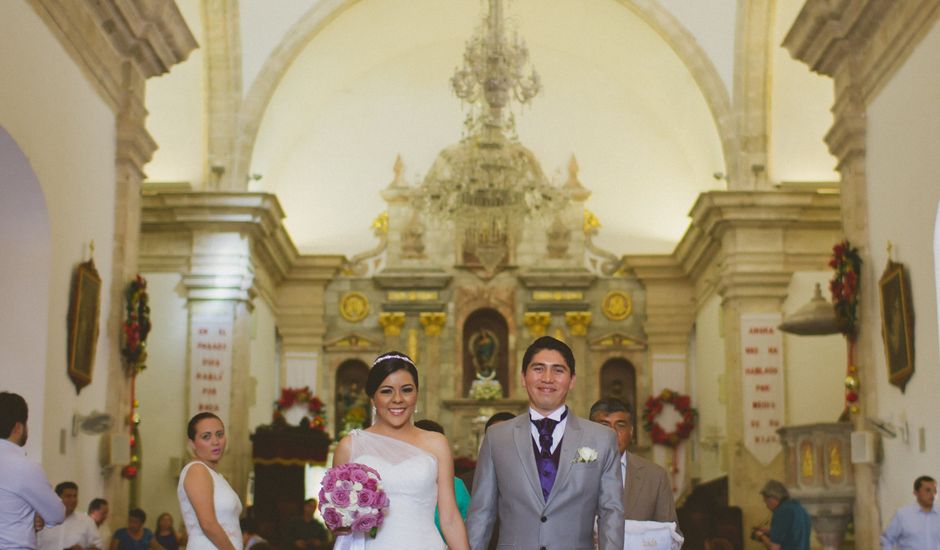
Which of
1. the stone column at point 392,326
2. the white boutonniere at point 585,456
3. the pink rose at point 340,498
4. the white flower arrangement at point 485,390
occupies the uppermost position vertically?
the stone column at point 392,326

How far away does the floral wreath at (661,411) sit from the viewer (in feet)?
71.8

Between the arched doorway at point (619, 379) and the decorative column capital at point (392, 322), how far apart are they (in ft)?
11.4

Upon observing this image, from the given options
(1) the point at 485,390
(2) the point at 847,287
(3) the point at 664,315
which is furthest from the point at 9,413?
(3) the point at 664,315

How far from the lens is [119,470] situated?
42.1 feet

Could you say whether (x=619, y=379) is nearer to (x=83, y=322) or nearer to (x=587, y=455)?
(x=83, y=322)

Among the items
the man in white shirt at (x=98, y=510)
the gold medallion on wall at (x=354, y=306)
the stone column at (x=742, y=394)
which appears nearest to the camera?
the man in white shirt at (x=98, y=510)

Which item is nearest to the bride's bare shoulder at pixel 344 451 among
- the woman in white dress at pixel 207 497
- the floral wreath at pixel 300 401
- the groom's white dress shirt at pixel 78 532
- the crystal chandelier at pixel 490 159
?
the woman in white dress at pixel 207 497

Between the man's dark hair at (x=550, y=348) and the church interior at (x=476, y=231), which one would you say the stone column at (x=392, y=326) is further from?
the man's dark hair at (x=550, y=348)

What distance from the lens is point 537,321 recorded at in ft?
75.3

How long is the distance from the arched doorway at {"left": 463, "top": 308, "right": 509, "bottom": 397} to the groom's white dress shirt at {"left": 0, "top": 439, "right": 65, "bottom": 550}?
16186 millimetres

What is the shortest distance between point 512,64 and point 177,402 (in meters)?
6.55

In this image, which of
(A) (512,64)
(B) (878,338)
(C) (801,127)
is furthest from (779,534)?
(C) (801,127)

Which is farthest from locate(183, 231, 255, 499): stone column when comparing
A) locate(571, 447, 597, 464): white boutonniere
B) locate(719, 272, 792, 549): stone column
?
locate(571, 447, 597, 464): white boutonniere

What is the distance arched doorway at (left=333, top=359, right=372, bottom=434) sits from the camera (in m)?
22.5
